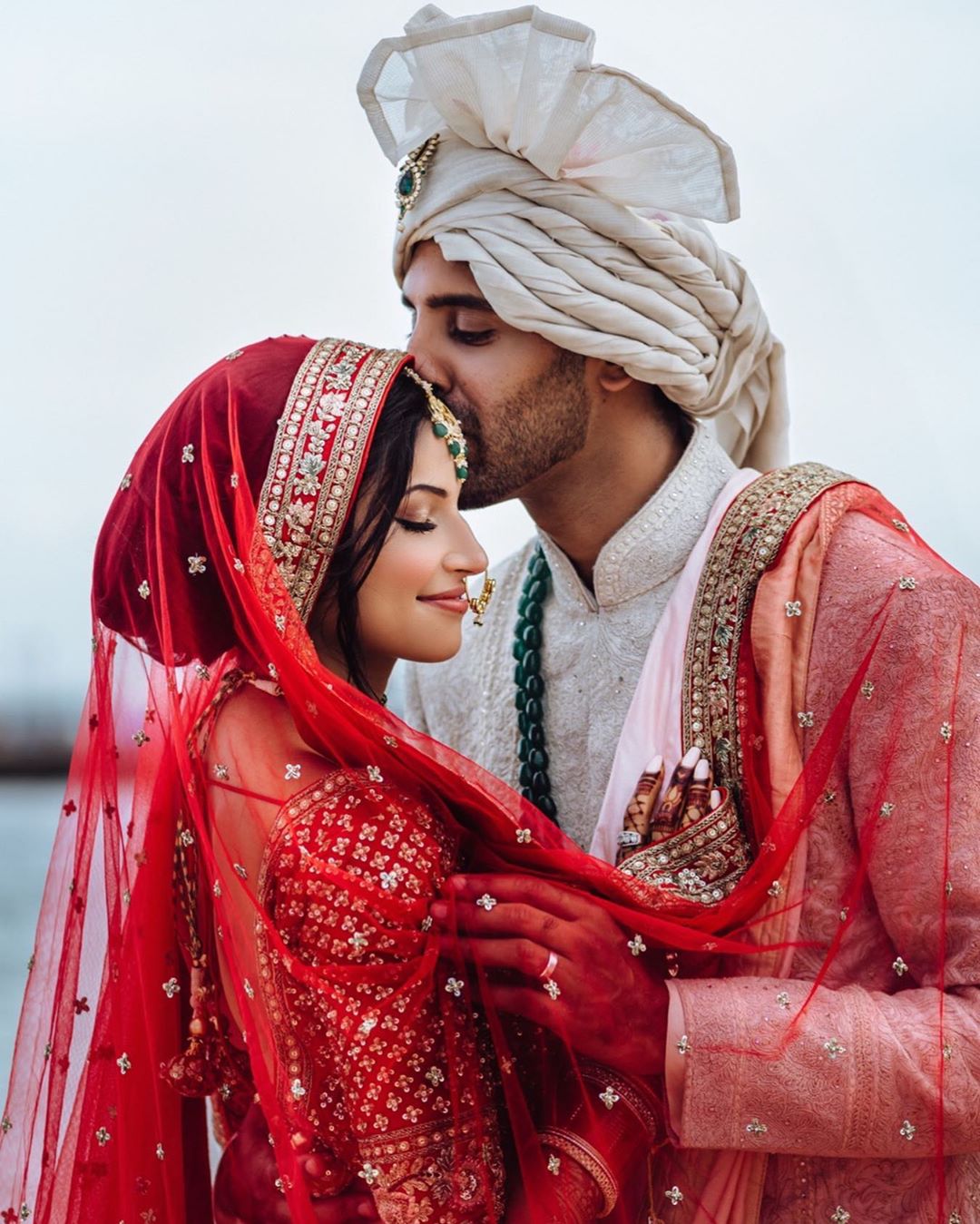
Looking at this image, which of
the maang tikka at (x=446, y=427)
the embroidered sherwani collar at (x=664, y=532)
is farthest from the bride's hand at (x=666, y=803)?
the maang tikka at (x=446, y=427)

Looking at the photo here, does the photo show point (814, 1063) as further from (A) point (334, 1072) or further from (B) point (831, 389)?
(B) point (831, 389)

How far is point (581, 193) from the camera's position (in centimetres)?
213

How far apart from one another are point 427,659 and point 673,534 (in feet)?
1.95

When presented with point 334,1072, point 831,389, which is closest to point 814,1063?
point 334,1072

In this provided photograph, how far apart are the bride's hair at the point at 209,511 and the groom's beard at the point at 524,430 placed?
480mm

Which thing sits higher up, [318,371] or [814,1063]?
[318,371]

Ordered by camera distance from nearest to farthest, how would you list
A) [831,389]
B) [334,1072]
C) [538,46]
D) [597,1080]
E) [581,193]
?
[334,1072]
[597,1080]
[538,46]
[581,193]
[831,389]

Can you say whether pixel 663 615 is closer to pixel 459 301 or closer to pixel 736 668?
pixel 736 668

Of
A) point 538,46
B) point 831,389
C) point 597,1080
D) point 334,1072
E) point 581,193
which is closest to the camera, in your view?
point 334,1072

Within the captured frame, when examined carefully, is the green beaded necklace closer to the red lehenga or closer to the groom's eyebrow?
the groom's eyebrow

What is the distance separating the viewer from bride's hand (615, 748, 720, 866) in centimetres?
187

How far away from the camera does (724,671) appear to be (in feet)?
6.37

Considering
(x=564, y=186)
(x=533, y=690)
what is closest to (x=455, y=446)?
(x=564, y=186)

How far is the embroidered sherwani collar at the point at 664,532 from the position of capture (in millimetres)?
2195
